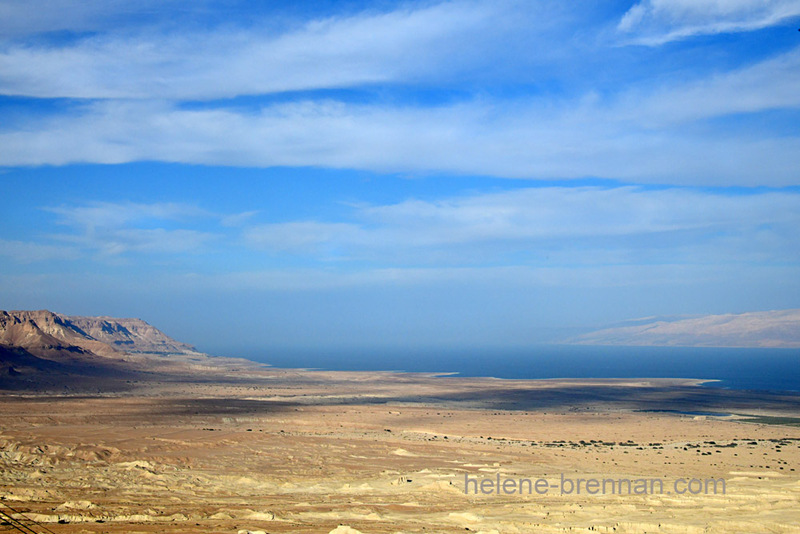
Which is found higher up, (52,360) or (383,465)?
(383,465)

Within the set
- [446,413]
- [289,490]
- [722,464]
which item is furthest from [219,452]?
[446,413]

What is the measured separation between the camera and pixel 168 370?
124500 mm

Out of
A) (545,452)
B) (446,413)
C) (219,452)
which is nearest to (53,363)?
(446,413)

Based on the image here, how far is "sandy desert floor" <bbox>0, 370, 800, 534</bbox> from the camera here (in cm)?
1786

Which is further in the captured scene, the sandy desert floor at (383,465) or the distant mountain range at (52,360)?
the distant mountain range at (52,360)

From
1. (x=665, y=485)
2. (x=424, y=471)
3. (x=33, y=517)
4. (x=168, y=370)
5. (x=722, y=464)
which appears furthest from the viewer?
(x=168, y=370)

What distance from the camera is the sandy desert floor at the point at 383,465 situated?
1786 centimetres

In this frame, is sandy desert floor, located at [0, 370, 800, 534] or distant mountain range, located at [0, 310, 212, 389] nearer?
sandy desert floor, located at [0, 370, 800, 534]

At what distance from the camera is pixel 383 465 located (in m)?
30.0

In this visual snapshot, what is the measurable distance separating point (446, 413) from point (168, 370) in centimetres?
8523

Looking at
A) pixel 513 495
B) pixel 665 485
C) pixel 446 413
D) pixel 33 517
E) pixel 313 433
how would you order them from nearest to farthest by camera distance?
pixel 33 517 → pixel 513 495 → pixel 665 485 → pixel 313 433 → pixel 446 413

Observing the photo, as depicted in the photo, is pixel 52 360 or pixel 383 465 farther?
pixel 52 360

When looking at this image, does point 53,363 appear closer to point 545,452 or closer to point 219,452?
point 219,452

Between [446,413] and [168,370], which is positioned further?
[168,370]
